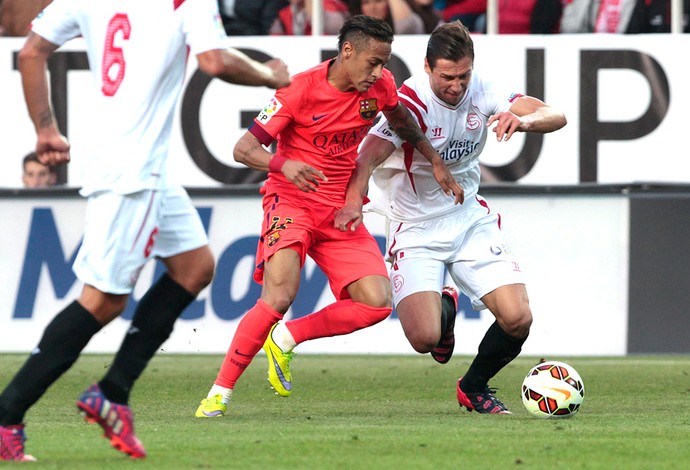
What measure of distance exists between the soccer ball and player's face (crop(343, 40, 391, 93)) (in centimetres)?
173

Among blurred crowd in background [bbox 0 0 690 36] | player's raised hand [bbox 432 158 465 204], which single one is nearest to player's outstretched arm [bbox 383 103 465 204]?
player's raised hand [bbox 432 158 465 204]

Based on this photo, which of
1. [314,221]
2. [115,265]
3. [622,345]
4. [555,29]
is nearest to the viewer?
[115,265]

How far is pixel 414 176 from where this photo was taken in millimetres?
7879

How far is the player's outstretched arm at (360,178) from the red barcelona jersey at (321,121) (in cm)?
8

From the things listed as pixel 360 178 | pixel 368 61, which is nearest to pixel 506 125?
pixel 368 61

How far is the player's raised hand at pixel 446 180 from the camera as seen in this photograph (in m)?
7.38

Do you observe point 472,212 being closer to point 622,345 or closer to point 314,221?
point 314,221

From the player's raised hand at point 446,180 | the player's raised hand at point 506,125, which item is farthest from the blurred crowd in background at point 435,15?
the player's raised hand at point 506,125

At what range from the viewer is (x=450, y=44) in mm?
7270

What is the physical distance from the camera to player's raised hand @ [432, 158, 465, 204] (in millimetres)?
7379

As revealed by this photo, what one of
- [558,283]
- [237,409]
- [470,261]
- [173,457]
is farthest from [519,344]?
[558,283]

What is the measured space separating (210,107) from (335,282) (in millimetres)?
4730

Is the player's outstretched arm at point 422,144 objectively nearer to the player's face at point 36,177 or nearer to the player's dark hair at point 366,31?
the player's dark hair at point 366,31

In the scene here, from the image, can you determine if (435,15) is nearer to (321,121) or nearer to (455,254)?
(455,254)
